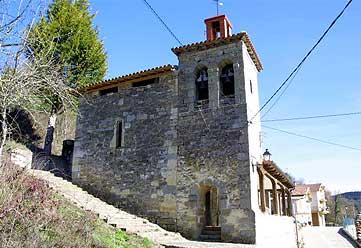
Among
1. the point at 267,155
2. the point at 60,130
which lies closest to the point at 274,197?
the point at 267,155

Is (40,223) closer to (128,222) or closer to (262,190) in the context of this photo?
(128,222)

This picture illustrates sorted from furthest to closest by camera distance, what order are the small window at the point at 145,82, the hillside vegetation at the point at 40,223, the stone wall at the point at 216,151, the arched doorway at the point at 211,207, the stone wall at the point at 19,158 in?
the small window at the point at 145,82
the arched doorway at the point at 211,207
the stone wall at the point at 216,151
the stone wall at the point at 19,158
the hillside vegetation at the point at 40,223

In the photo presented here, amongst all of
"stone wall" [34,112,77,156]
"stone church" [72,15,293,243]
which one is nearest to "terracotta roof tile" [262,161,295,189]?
"stone church" [72,15,293,243]

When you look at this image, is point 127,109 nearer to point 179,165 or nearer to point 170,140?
point 170,140

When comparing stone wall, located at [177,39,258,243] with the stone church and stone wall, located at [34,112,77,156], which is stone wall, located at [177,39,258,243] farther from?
stone wall, located at [34,112,77,156]

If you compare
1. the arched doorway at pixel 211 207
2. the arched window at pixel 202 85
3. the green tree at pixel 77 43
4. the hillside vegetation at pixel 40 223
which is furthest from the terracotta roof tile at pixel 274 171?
the green tree at pixel 77 43

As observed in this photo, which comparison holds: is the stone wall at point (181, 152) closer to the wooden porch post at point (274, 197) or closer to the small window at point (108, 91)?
the small window at point (108, 91)

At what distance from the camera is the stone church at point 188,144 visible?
10898mm

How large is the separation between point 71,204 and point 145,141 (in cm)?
404

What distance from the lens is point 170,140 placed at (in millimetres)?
12156

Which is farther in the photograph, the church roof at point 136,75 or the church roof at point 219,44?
the church roof at point 136,75

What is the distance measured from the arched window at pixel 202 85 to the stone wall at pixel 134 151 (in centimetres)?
88

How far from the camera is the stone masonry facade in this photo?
1086 cm

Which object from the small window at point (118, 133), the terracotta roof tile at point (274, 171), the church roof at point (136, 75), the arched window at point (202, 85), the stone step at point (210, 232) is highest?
the church roof at point (136, 75)
